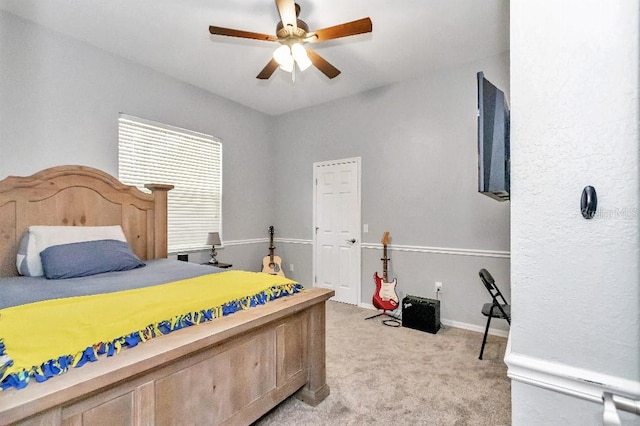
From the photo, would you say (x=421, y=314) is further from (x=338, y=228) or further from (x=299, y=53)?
(x=299, y=53)

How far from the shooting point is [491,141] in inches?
44.6

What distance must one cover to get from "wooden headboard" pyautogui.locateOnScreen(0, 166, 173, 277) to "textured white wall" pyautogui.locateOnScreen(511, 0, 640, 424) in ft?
10.9

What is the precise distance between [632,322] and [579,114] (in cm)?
51

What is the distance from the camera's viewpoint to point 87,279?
2180 millimetres

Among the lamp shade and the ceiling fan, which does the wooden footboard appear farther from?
the lamp shade

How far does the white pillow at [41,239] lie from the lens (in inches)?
93.2

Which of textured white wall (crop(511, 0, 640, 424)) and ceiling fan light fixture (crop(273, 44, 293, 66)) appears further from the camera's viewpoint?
ceiling fan light fixture (crop(273, 44, 293, 66))

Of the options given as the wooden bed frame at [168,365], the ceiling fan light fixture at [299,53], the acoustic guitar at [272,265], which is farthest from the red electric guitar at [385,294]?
the ceiling fan light fixture at [299,53]

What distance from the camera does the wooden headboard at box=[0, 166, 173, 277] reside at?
2447 millimetres

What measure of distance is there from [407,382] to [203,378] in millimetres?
1566

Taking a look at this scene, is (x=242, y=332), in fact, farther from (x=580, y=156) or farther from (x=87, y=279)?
(x=580, y=156)

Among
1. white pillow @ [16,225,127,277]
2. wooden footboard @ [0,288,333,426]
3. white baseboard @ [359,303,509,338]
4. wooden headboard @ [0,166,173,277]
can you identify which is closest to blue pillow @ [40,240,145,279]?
white pillow @ [16,225,127,277]

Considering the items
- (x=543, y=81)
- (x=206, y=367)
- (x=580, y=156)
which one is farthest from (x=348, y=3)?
(x=206, y=367)

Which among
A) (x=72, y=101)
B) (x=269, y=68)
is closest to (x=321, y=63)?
(x=269, y=68)
